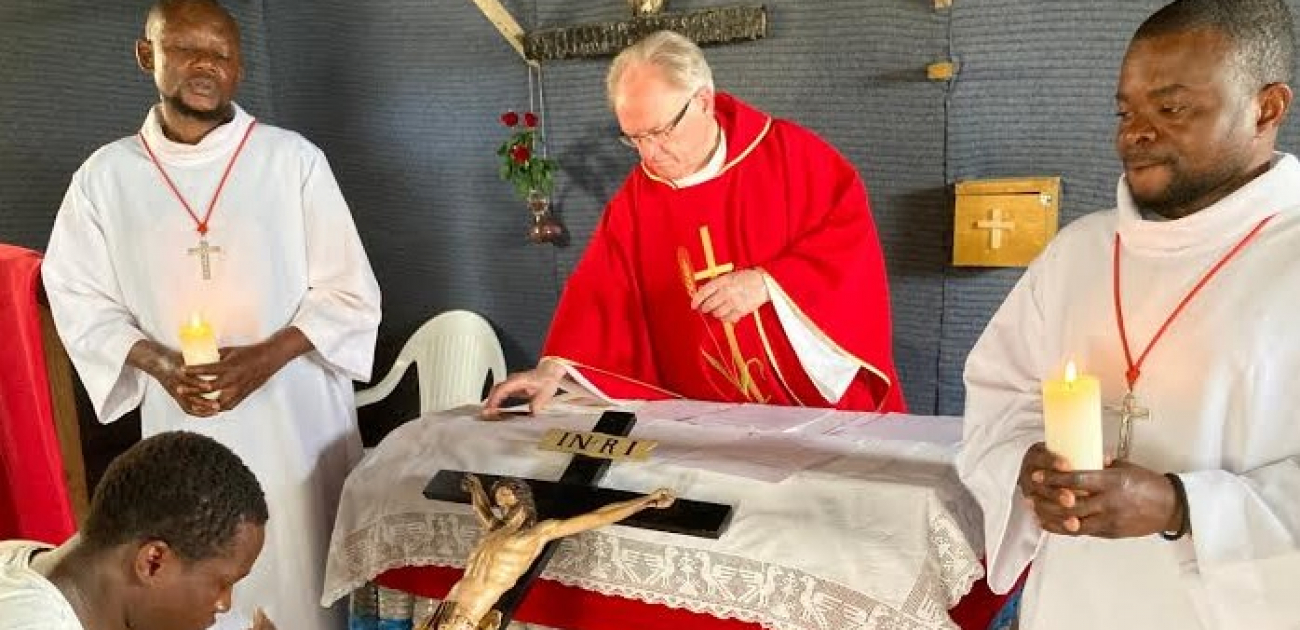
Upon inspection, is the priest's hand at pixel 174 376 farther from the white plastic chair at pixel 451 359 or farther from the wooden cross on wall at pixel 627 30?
the wooden cross on wall at pixel 627 30

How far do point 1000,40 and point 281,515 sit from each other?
8.22 feet

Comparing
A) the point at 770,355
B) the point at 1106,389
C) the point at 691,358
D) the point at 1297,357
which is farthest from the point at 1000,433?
the point at 691,358

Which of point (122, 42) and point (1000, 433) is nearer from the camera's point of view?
point (1000, 433)

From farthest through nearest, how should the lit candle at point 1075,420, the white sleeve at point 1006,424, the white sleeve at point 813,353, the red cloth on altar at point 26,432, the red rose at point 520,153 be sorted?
the red rose at point 520,153 < the red cloth on altar at point 26,432 < the white sleeve at point 813,353 < the white sleeve at point 1006,424 < the lit candle at point 1075,420

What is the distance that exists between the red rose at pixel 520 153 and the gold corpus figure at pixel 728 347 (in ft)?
4.23

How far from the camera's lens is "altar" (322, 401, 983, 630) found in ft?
5.73

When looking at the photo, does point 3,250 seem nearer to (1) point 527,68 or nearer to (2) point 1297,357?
(1) point 527,68

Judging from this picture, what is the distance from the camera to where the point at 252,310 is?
9.10 ft

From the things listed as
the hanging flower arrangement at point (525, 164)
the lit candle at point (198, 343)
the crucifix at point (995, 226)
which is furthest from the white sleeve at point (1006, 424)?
the hanging flower arrangement at point (525, 164)

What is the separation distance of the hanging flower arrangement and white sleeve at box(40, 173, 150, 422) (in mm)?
1549

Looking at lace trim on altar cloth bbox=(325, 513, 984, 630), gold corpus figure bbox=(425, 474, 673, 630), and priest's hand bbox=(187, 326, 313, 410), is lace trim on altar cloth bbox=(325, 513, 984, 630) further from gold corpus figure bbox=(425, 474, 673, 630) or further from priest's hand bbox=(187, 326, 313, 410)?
priest's hand bbox=(187, 326, 313, 410)

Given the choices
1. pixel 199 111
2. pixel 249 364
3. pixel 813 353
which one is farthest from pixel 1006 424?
pixel 199 111

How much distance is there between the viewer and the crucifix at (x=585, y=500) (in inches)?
73.7

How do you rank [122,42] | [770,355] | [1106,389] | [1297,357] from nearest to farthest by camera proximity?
[1297,357], [1106,389], [770,355], [122,42]
